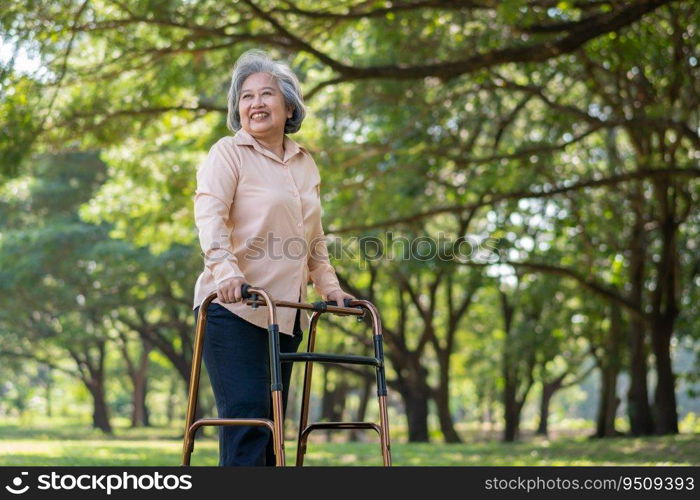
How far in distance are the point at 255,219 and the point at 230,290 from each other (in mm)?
454

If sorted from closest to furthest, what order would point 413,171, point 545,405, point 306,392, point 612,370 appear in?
point 306,392 < point 413,171 < point 612,370 < point 545,405

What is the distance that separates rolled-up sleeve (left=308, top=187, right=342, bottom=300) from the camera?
15.1 ft

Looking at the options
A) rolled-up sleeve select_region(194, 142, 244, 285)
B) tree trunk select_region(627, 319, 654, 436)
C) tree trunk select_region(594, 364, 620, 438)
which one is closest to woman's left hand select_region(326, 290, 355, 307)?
rolled-up sleeve select_region(194, 142, 244, 285)

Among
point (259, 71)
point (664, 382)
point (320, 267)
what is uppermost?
point (259, 71)

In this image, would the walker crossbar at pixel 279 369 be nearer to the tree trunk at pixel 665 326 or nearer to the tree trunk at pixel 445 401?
the tree trunk at pixel 665 326

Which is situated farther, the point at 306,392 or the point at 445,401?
the point at 445,401

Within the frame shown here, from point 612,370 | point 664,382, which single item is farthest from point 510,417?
point 664,382

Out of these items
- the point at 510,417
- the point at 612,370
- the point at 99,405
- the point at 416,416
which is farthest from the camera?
the point at 99,405

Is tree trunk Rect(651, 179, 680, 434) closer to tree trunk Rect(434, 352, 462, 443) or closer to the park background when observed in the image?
the park background

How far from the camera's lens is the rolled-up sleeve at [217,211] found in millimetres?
4051

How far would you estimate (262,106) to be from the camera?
4.41 m

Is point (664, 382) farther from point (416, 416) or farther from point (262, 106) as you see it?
point (262, 106)
